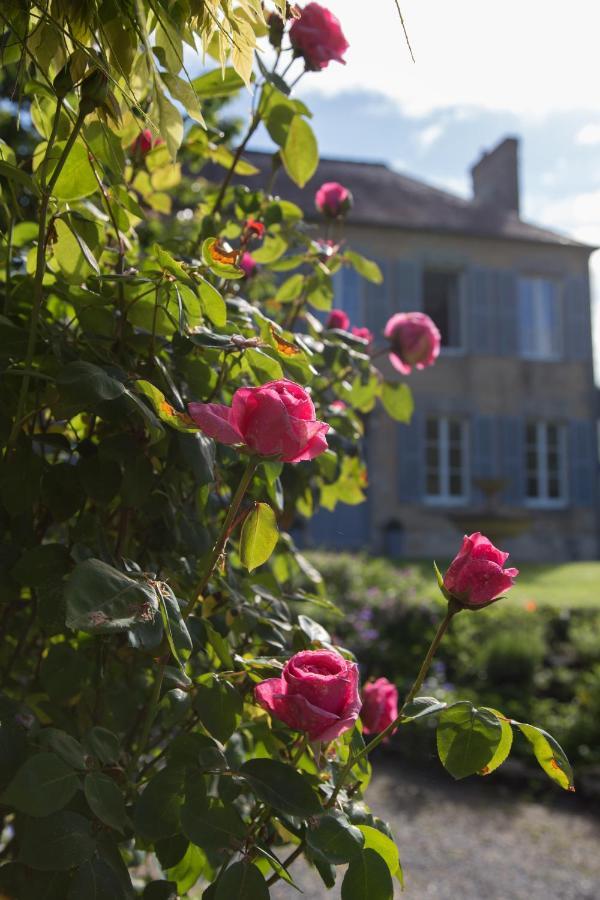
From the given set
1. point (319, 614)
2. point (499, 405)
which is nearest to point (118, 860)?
point (319, 614)

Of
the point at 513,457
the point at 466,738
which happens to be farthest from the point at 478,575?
the point at 513,457

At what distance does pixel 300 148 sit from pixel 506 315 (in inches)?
560

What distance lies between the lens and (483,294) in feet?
48.7

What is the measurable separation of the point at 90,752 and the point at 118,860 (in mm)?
97

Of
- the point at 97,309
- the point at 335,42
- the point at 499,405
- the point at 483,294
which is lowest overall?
the point at 97,309

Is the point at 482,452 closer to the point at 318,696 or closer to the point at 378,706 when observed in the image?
the point at 378,706

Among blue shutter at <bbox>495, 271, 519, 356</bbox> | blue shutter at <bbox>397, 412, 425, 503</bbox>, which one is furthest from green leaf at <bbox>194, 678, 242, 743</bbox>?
blue shutter at <bbox>495, 271, 519, 356</bbox>

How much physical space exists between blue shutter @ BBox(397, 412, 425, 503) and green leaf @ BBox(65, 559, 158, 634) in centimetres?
1317

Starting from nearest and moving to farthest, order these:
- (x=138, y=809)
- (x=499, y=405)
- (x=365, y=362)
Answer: (x=138, y=809)
(x=365, y=362)
(x=499, y=405)

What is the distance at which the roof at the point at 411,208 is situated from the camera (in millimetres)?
14516

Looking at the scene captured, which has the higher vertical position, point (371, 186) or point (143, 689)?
point (371, 186)

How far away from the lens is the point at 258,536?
2.78ft

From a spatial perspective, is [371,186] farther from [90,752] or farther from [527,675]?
[90,752]

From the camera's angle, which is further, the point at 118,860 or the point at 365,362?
the point at 365,362
